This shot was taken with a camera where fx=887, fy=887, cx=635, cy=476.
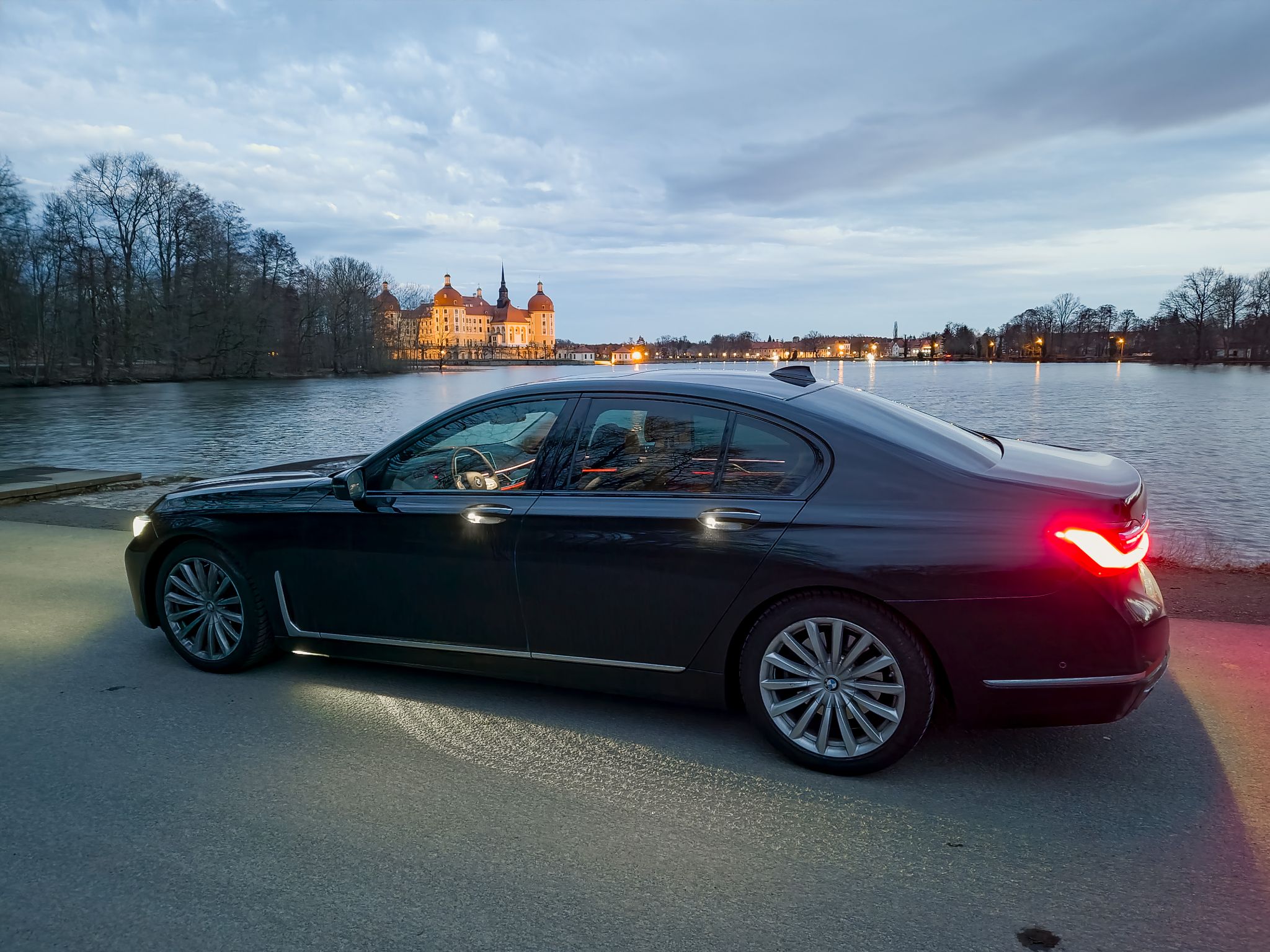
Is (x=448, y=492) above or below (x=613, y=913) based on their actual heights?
above

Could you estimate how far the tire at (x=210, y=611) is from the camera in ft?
15.5

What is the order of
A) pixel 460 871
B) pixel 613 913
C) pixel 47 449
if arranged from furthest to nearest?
pixel 47 449
pixel 460 871
pixel 613 913

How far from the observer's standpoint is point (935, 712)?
4059mm

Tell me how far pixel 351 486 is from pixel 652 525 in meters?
1.61

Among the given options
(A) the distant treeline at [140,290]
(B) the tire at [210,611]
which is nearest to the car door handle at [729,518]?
(B) the tire at [210,611]

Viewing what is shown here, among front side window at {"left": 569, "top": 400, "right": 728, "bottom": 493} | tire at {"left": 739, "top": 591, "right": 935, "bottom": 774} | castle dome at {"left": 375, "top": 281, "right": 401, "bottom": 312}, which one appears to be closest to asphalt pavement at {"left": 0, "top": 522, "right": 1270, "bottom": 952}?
tire at {"left": 739, "top": 591, "right": 935, "bottom": 774}

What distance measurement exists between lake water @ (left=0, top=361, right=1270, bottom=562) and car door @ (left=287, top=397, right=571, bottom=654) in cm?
67

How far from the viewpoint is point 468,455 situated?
177 inches

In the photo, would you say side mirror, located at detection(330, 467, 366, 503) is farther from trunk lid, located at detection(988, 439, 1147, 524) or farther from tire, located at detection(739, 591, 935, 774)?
trunk lid, located at detection(988, 439, 1147, 524)

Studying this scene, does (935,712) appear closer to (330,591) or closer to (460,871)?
(460,871)

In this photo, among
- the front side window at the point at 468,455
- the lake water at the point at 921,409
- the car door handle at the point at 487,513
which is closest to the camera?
the car door handle at the point at 487,513

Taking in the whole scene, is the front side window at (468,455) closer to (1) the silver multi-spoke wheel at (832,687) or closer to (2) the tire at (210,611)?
(2) the tire at (210,611)

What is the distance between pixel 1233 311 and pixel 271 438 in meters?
154

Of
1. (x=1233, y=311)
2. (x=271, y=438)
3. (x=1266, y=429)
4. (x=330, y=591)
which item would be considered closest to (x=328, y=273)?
(x=271, y=438)
